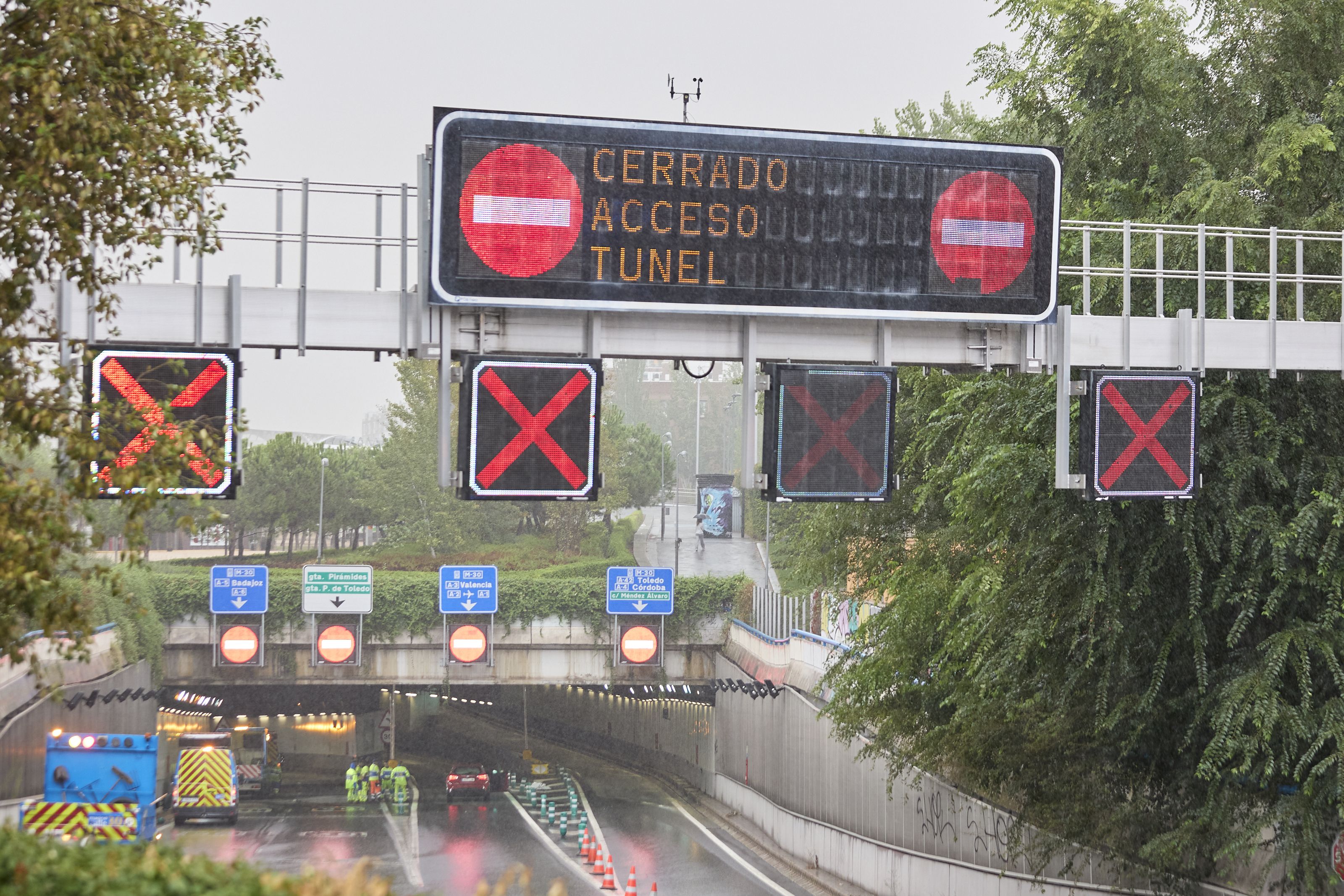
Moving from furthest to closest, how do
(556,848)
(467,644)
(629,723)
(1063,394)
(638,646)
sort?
(629,723), (638,646), (467,644), (556,848), (1063,394)

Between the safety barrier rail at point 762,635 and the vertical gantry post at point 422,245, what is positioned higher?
the vertical gantry post at point 422,245

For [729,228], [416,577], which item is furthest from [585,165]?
[416,577]

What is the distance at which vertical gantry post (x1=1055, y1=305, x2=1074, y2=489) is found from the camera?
13102 millimetres

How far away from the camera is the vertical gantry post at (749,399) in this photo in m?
12.0

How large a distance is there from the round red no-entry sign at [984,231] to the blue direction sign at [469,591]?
37907 millimetres

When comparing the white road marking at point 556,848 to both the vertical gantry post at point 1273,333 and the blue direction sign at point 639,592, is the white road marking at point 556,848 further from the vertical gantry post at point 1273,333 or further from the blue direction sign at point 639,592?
the vertical gantry post at point 1273,333

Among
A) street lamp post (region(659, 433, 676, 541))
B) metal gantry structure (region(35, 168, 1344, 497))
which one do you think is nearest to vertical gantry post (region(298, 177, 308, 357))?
metal gantry structure (region(35, 168, 1344, 497))

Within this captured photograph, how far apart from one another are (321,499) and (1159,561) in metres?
77.2

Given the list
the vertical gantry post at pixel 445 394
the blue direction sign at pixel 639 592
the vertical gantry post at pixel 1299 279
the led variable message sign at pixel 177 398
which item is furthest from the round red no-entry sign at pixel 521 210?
the blue direction sign at pixel 639 592

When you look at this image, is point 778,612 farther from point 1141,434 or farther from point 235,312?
point 235,312

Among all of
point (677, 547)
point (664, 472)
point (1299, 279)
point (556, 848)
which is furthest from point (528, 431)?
point (664, 472)

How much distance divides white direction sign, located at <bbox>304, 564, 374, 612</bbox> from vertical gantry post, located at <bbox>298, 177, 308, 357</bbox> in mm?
37664

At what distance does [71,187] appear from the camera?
882cm

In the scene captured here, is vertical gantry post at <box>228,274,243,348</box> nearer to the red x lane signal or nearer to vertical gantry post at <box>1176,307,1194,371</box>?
the red x lane signal
